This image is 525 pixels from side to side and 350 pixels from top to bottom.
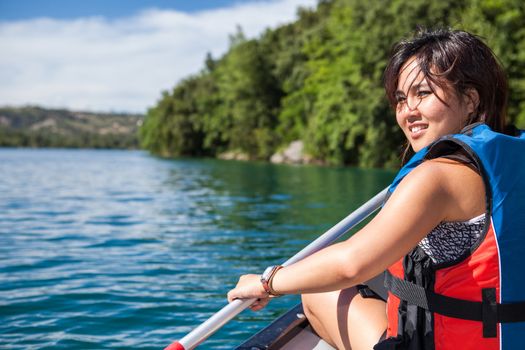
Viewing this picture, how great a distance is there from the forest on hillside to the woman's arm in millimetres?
15326

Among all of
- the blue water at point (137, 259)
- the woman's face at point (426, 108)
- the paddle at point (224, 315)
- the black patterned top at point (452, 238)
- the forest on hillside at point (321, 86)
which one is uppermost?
the forest on hillside at point (321, 86)

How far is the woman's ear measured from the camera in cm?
158

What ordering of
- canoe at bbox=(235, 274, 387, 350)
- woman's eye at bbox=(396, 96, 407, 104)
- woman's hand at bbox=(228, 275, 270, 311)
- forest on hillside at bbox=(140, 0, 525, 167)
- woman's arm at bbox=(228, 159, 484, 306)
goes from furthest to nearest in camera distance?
1. forest on hillside at bbox=(140, 0, 525, 167)
2. canoe at bbox=(235, 274, 387, 350)
3. woman's hand at bbox=(228, 275, 270, 311)
4. woman's eye at bbox=(396, 96, 407, 104)
5. woman's arm at bbox=(228, 159, 484, 306)

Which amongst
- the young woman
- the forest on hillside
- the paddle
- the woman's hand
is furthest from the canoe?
the forest on hillside

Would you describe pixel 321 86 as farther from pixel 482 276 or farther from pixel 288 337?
pixel 482 276

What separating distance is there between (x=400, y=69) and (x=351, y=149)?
31.3 m

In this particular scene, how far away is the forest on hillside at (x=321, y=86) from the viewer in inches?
1026

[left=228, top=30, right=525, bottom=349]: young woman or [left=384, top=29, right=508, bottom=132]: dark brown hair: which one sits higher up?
[left=384, top=29, right=508, bottom=132]: dark brown hair

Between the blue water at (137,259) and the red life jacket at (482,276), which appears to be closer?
the red life jacket at (482,276)

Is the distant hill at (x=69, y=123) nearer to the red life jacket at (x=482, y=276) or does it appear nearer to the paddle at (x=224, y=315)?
the paddle at (x=224, y=315)

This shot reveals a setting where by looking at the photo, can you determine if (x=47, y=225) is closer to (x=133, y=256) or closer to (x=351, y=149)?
(x=133, y=256)

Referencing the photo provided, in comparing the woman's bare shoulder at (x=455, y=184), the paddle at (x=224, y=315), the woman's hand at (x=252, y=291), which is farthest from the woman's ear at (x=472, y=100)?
the woman's hand at (x=252, y=291)

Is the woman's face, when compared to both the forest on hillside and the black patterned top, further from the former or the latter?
the forest on hillside

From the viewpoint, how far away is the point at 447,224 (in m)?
1.43
